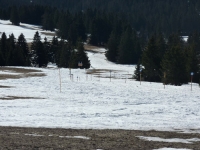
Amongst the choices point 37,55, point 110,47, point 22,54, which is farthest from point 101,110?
point 110,47

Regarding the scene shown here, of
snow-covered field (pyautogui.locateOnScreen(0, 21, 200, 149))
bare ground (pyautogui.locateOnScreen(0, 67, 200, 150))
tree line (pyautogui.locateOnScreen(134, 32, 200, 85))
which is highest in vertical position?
tree line (pyautogui.locateOnScreen(134, 32, 200, 85))

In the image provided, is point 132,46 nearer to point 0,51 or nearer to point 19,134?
point 0,51

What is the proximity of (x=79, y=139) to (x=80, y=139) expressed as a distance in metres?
0.04

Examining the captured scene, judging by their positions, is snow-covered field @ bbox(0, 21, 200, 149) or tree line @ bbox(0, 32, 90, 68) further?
tree line @ bbox(0, 32, 90, 68)

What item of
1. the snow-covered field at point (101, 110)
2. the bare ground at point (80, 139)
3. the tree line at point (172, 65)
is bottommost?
the snow-covered field at point (101, 110)

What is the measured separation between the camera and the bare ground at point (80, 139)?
13862mm

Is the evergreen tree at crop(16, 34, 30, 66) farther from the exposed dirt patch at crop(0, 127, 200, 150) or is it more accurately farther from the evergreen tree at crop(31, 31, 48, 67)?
the exposed dirt patch at crop(0, 127, 200, 150)

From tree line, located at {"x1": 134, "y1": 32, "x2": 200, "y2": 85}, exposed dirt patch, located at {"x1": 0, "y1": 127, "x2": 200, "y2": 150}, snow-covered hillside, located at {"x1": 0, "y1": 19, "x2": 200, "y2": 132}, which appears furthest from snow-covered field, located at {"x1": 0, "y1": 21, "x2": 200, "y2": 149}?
tree line, located at {"x1": 134, "y1": 32, "x2": 200, "y2": 85}

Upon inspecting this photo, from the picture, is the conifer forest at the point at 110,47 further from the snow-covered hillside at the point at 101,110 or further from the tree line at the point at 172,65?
the snow-covered hillside at the point at 101,110

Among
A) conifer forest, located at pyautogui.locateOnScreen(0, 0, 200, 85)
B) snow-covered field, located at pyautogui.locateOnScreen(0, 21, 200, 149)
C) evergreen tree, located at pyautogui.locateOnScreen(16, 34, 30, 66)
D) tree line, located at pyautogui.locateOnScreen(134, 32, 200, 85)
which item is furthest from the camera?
evergreen tree, located at pyautogui.locateOnScreen(16, 34, 30, 66)

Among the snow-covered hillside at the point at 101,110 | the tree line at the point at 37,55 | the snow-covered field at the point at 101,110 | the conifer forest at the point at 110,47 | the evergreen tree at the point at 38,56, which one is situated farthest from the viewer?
the evergreen tree at the point at 38,56

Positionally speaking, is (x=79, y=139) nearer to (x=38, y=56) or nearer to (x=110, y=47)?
(x=38, y=56)

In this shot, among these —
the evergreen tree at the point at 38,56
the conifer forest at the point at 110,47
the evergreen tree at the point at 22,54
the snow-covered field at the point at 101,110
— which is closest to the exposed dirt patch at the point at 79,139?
the snow-covered field at the point at 101,110

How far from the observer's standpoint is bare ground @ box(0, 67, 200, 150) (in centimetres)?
1386
